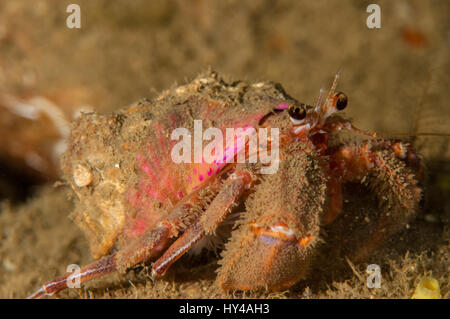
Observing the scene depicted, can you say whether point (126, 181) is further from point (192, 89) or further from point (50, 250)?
point (50, 250)

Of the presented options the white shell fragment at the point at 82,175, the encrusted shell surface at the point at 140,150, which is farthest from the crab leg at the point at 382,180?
the white shell fragment at the point at 82,175

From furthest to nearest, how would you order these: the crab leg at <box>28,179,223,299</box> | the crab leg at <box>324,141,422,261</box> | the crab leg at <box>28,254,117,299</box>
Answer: the crab leg at <box>324,141,422,261</box> → the crab leg at <box>28,254,117,299</box> → the crab leg at <box>28,179,223,299</box>

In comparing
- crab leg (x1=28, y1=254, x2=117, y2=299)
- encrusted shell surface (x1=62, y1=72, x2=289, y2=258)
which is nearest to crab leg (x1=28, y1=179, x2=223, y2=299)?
crab leg (x1=28, y1=254, x2=117, y2=299)

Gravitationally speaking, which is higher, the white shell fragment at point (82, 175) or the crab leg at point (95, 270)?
the white shell fragment at point (82, 175)

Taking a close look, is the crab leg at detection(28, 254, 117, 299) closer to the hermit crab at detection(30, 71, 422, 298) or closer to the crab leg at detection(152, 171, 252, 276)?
the hermit crab at detection(30, 71, 422, 298)

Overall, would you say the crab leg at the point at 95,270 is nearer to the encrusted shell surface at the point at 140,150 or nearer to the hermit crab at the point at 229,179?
the hermit crab at the point at 229,179

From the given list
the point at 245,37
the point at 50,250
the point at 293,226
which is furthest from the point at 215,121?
the point at 245,37
